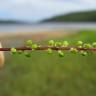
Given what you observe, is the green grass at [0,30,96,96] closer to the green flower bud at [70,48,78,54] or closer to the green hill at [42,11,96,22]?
the green flower bud at [70,48,78,54]

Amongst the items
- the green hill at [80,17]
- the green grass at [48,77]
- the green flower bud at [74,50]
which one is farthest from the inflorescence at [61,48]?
the green hill at [80,17]

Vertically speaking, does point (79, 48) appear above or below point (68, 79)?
above

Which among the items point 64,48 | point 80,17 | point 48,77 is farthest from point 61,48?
point 80,17

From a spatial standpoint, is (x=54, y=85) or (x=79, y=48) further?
(x=54, y=85)

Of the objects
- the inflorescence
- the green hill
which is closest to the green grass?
the inflorescence

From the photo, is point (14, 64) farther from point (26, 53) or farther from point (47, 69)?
point (26, 53)

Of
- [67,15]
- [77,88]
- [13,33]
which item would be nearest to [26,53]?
[77,88]

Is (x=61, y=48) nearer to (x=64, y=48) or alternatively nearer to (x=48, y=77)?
(x=64, y=48)

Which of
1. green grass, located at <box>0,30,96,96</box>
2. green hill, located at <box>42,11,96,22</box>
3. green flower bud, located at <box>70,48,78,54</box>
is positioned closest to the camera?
green flower bud, located at <box>70,48,78,54</box>

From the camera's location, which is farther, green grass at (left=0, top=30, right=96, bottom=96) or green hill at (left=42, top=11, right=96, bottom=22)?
green hill at (left=42, top=11, right=96, bottom=22)
